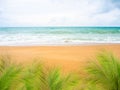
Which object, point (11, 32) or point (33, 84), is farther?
point (11, 32)

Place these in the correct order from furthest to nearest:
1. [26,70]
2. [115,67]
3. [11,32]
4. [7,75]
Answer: [11,32], [115,67], [26,70], [7,75]

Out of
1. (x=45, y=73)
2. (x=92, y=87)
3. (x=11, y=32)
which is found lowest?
(x=11, y=32)

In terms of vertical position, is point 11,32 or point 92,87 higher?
point 92,87

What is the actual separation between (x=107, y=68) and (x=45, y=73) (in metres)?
0.42

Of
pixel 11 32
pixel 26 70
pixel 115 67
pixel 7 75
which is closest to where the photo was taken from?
pixel 7 75

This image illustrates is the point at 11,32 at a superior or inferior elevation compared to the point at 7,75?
inferior

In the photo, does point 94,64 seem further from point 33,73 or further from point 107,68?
point 33,73

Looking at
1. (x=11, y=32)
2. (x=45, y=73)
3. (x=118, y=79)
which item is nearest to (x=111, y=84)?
(x=118, y=79)

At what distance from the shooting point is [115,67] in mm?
2303

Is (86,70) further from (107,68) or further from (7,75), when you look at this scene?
(7,75)

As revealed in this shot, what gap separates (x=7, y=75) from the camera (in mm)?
2000

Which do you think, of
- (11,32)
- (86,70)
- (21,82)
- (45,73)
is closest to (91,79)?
(86,70)

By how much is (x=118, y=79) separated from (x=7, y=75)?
28.9 inches

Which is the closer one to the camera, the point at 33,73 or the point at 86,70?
the point at 33,73
